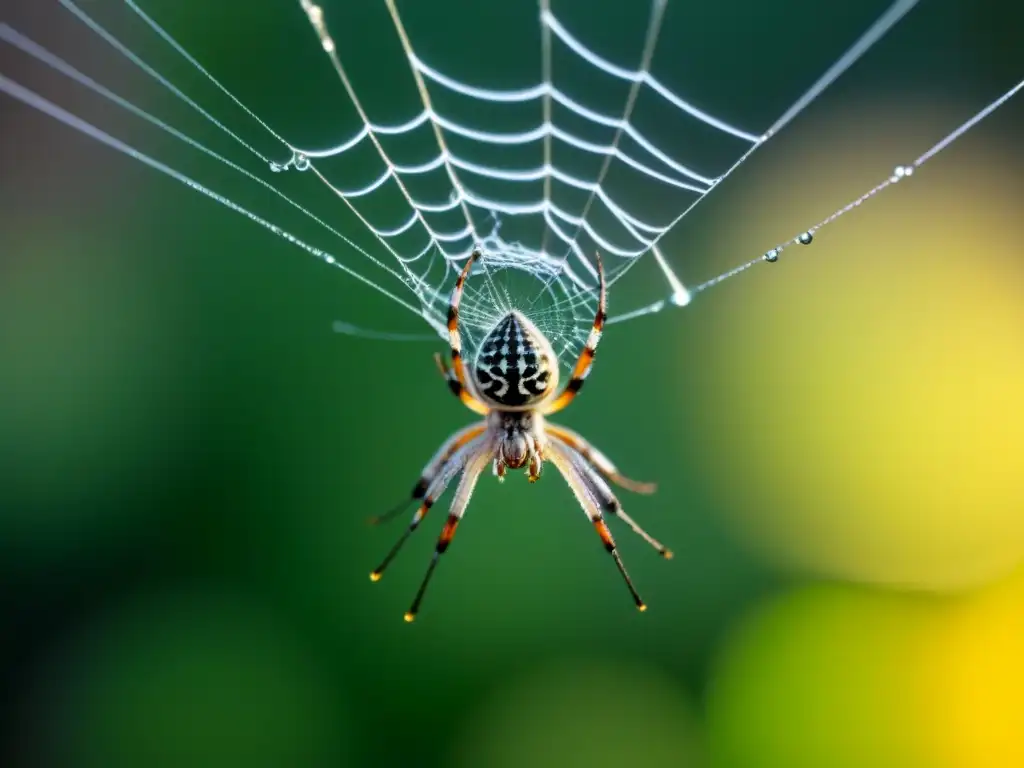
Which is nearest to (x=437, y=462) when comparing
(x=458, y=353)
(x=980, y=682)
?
(x=458, y=353)

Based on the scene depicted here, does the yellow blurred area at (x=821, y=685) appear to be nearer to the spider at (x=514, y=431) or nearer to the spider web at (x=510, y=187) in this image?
the spider web at (x=510, y=187)


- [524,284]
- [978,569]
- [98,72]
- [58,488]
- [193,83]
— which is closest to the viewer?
[524,284]

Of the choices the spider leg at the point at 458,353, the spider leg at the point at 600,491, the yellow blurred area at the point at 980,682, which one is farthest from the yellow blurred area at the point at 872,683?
the spider leg at the point at 458,353

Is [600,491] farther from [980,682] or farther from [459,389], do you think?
[980,682]

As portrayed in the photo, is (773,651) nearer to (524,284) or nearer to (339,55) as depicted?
(524,284)

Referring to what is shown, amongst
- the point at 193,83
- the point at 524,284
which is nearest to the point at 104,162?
the point at 193,83
